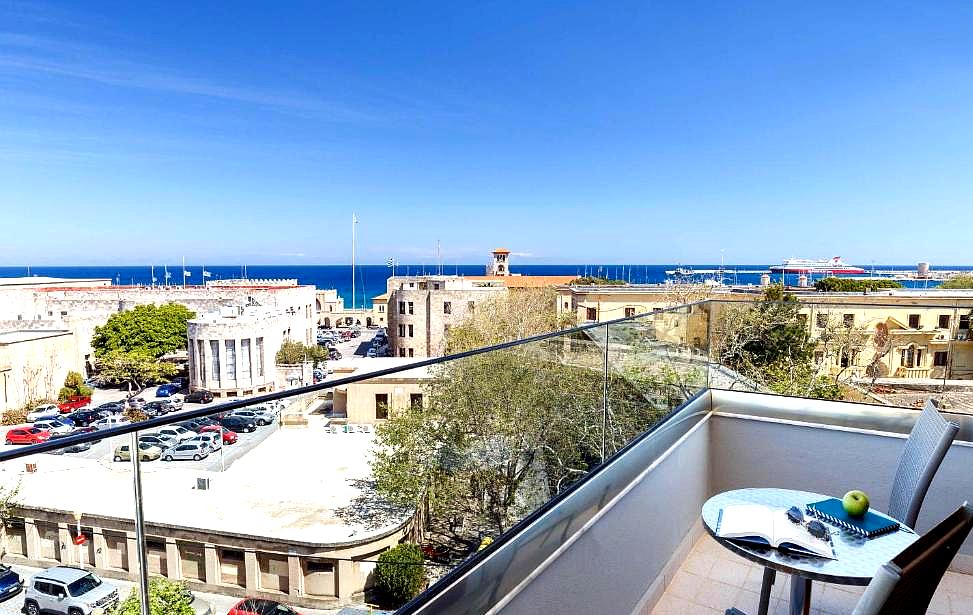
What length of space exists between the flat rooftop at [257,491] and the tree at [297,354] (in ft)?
111

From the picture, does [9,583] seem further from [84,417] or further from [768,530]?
[84,417]

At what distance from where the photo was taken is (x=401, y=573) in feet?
4.43

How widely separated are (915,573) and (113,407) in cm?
3418

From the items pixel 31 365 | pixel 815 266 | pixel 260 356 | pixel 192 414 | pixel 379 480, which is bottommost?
pixel 31 365

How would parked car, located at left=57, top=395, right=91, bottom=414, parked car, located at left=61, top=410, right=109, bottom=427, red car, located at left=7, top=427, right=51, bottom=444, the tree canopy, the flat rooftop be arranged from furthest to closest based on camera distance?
the tree canopy
parked car, located at left=57, top=395, right=91, bottom=414
parked car, located at left=61, top=410, right=109, bottom=427
red car, located at left=7, top=427, right=51, bottom=444
the flat rooftop

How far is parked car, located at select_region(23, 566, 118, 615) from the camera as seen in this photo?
76cm

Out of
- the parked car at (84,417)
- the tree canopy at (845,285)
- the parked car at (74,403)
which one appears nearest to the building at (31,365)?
the parked car at (74,403)

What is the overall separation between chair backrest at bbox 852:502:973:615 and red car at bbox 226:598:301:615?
124 centimetres

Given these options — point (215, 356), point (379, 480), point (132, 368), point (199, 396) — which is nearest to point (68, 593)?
point (379, 480)

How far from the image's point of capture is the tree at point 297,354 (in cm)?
3291

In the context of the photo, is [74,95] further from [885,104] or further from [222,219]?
[885,104]

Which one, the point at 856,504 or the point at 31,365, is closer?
the point at 856,504

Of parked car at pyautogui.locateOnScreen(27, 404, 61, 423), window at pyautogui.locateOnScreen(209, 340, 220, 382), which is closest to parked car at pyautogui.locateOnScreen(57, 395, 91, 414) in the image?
parked car at pyautogui.locateOnScreen(27, 404, 61, 423)

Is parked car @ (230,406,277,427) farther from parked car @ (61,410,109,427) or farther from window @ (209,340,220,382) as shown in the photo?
window @ (209,340,220,382)
